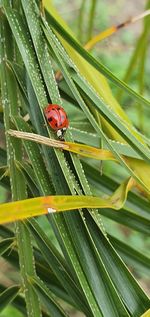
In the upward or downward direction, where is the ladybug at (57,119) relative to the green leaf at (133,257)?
upward

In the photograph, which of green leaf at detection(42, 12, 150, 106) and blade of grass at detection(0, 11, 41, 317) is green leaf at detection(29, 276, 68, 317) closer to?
blade of grass at detection(0, 11, 41, 317)

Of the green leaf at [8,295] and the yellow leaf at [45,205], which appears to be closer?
the yellow leaf at [45,205]

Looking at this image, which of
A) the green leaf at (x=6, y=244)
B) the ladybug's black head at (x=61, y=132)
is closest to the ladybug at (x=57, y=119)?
the ladybug's black head at (x=61, y=132)

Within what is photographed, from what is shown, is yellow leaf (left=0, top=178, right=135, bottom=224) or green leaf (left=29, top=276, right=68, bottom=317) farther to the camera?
green leaf (left=29, top=276, right=68, bottom=317)

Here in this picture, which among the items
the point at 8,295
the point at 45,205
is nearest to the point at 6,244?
the point at 8,295

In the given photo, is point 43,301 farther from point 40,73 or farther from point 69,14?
point 69,14

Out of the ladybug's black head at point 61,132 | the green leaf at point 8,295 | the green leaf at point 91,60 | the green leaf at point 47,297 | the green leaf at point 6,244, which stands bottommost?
the green leaf at point 47,297

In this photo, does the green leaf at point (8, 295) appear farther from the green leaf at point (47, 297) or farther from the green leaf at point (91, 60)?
the green leaf at point (91, 60)

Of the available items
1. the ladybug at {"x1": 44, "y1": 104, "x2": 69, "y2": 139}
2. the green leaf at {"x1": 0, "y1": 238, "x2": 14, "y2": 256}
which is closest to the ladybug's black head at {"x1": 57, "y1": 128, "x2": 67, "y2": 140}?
the ladybug at {"x1": 44, "y1": 104, "x2": 69, "y2": 139}
